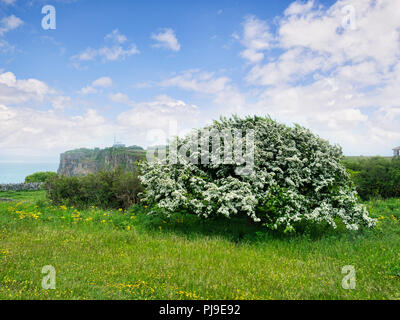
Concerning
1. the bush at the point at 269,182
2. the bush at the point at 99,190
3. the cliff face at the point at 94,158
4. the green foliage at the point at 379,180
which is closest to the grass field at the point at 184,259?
the bush at the point at 269,182

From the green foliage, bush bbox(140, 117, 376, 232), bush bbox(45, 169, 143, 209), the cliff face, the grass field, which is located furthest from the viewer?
the cliff face

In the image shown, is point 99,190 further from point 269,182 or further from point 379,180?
point 379,180

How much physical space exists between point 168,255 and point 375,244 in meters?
6.61

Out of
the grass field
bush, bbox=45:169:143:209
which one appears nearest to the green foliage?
the grass field

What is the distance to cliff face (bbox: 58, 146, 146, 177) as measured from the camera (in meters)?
99.9

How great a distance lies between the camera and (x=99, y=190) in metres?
15.5

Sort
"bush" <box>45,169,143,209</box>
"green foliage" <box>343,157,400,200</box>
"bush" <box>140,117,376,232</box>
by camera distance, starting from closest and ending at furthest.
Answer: "bush" <box>140,117,376,232</box> < "bush" <box>45,169,143,209</box> < "green foliage" <box>343,157,400,200</box>

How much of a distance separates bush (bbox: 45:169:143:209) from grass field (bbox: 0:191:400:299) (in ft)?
10.2

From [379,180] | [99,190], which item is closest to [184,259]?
[99,190]

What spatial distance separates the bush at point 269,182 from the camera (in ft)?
31.7

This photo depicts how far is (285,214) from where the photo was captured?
943cm

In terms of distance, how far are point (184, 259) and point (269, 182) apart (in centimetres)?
423

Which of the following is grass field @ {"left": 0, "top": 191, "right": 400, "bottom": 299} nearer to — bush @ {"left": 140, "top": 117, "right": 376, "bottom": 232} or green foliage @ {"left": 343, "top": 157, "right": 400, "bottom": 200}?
bush @ {"left": 140, "top": 117, "right": 376, "bottom": 232}
